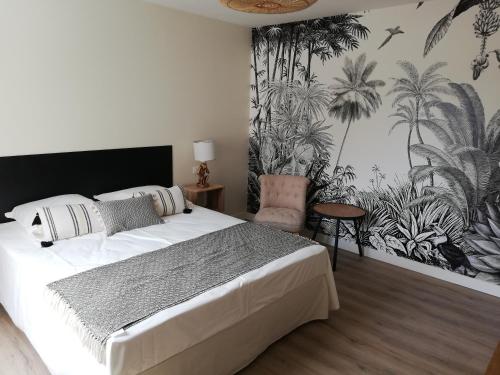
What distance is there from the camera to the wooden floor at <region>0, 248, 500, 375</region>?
Answer: 7.54ft

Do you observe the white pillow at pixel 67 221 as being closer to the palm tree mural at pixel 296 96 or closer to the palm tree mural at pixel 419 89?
the palm tree mural at pixel 296 96

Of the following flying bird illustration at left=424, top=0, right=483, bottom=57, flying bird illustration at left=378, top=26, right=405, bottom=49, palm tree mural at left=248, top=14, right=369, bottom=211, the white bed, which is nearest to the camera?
the white bed

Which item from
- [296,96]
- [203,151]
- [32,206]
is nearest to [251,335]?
[32,206]

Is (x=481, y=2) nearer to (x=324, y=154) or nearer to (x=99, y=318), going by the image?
(x=324, y=154)

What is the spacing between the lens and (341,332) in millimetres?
2654

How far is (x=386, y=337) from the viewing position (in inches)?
103

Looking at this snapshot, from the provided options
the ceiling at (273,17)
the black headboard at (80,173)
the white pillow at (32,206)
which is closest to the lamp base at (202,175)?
the black headboard at (80,173)

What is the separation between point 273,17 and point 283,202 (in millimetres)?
2018

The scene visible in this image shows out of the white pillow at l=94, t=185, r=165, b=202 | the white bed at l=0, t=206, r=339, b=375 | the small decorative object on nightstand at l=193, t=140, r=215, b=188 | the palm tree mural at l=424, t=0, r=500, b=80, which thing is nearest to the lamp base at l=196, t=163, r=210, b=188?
the small decorative object on nightstand at l=193, t=140, r=215, b=188

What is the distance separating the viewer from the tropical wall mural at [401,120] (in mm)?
3129

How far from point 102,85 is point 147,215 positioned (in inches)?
50.2

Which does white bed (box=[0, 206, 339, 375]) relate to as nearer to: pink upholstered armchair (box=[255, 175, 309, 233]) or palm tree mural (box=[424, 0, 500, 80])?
pink upholstered armchair (box=[255, 175, 309, 233])

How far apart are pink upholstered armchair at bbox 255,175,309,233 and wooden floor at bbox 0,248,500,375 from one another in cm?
75

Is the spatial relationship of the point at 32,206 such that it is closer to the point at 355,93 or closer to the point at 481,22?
the point at 355,93
